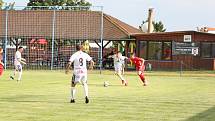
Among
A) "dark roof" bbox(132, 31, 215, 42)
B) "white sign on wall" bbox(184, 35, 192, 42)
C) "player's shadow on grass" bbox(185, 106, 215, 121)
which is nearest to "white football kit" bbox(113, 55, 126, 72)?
"player's shadow on grass" bbox(185, 106, 215, 121)

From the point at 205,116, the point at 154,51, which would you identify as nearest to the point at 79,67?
the point at 205,116

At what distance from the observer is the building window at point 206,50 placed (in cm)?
4900

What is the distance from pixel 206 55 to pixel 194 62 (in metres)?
1.29

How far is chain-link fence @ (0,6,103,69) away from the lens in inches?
2019

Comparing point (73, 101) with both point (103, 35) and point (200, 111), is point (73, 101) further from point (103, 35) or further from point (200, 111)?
point (103, 35)

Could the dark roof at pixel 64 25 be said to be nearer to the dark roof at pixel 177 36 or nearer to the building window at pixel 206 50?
the dark roof at pixel 177 36

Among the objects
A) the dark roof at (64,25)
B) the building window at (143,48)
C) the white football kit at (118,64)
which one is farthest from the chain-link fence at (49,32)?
the white football kit at (118,64)

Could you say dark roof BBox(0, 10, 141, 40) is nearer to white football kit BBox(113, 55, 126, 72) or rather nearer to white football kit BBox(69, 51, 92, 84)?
white football kit BBox(113, 55, 126, 72)

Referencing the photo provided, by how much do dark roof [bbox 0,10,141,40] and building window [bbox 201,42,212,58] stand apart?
7197 mm

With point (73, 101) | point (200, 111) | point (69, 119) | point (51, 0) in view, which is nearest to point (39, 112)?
point (69, 119)

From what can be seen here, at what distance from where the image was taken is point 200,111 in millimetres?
15023

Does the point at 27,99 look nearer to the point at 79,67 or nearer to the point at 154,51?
the point at 79,67

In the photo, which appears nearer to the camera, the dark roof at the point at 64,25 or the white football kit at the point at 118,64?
the white football kit at the point at 118,64

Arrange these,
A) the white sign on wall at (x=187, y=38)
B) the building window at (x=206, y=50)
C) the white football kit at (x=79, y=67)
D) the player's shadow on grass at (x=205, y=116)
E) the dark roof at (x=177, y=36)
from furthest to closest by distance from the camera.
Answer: the building window at (x=206, y=50)
the dark roof at (x=177, y=36)
the white sign on wall at (x=187, y=38)
the white football kit at (x=79, y=67)
the player's shadow on grass at (x=205, y=116)
